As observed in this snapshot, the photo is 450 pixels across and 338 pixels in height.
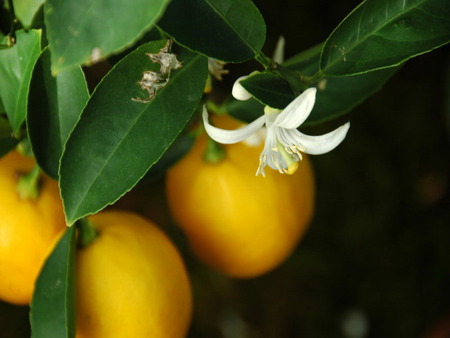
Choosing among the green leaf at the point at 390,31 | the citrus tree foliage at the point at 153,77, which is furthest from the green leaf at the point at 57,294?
the green leaf at the point at 390,31

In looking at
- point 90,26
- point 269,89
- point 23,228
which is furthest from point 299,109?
point 23,228

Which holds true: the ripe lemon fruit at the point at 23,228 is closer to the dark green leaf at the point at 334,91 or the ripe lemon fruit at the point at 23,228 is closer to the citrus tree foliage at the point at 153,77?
the citrus tree foliage at the point at 153,77

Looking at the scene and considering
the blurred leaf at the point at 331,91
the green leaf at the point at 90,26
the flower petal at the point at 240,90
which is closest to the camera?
the green leaf at the point at 90,26

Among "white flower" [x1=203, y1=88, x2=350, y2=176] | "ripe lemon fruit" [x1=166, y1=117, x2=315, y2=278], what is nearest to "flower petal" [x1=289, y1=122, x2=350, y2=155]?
"white flower" [x1=203, y1=88, x2=350, y2=176]

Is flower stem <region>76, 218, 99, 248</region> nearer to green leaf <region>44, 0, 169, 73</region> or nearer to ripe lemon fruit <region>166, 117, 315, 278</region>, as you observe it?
ripe lemon fruit <region>166, 117, 315, 278</region>

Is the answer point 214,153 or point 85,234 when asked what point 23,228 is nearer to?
point 85,234

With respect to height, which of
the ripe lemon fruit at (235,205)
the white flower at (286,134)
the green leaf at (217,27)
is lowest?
the ripe lemon fruit at (235,205)

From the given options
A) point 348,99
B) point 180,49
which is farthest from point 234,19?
point 348,99

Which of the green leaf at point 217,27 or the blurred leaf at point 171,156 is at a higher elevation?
the green leaf at point 217,27
